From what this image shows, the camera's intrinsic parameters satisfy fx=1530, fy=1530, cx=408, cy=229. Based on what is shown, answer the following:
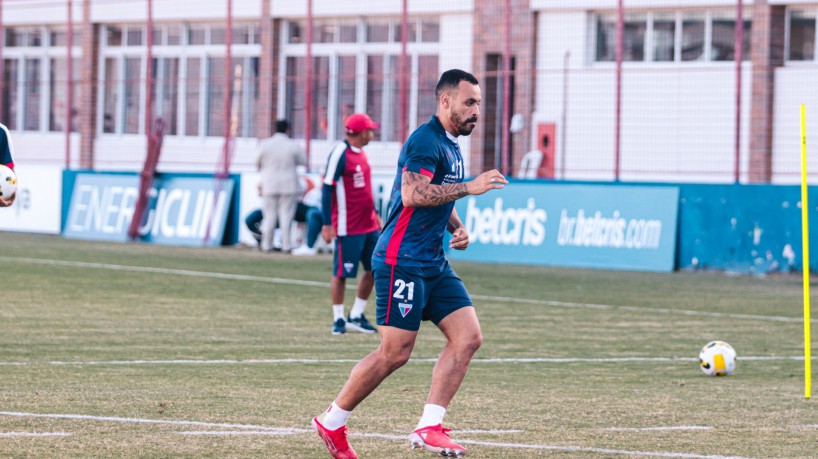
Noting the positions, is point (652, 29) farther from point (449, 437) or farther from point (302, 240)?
point (449, 437)

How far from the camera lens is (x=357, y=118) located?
14.3 metres

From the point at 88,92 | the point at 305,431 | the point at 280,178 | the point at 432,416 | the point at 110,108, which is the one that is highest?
the point at 88,92

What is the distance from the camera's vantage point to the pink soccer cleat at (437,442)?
24.4 ft

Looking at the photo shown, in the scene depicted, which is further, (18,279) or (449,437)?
(18,279)

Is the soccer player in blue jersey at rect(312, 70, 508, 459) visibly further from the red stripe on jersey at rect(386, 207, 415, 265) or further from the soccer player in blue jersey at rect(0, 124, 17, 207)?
the soccer player in blue jersey at rect(0, 124, 17, 207)

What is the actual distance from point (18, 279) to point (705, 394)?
36.4 feet

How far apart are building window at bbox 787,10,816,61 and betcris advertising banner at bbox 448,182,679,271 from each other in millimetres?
8172

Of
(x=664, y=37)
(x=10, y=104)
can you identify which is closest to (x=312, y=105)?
(x=664, y=37)

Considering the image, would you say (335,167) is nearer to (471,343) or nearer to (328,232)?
(328,232)

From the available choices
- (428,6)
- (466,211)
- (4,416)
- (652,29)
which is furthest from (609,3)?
(4,416)

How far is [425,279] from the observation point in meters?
7.71

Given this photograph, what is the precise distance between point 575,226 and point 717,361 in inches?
507

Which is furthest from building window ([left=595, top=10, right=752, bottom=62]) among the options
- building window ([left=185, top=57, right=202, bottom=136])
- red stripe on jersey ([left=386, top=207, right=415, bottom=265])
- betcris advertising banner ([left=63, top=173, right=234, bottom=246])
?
red stripe on jersey ([left=386, top=207, right=415, bottom=265])

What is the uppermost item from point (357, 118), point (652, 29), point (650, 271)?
point (652, 29)
